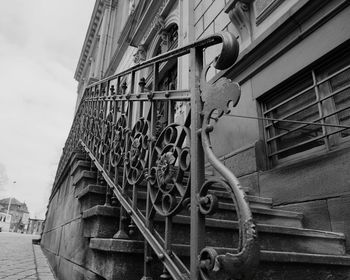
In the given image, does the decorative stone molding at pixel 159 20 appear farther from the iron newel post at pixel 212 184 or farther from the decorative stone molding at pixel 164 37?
the iron newel post at pixel 212 184

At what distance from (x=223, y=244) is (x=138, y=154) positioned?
93 centimetres

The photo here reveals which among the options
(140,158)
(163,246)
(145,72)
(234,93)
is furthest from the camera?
(145,72)

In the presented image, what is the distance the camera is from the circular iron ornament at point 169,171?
1656mm

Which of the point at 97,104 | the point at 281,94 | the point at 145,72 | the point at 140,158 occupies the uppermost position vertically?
the point at 145,72

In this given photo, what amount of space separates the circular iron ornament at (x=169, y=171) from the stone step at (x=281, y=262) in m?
0.30

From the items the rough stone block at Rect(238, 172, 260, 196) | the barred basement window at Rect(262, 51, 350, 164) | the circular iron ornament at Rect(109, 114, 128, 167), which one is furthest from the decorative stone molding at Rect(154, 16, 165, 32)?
the circular iron ornament at Rect(109, 114, 128, 167)

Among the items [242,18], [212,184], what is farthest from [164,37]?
[212,184]

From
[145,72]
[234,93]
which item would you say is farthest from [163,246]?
[145,72]

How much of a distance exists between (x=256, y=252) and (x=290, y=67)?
3437 millimetres

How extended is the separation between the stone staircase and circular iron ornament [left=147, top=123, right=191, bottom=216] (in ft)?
0.99

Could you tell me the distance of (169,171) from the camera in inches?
70.3

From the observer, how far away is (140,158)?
223cm

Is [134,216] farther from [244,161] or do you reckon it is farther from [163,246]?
[244,161]

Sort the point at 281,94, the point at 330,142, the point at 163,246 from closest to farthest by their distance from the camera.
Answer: the point at 163,246
the point at 330,142
the point at 281,94
